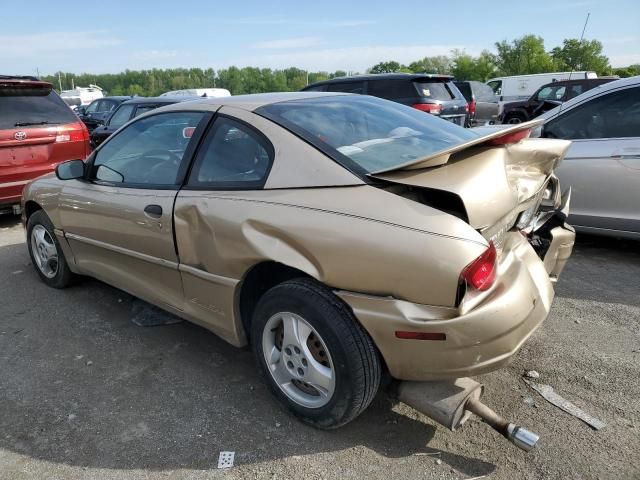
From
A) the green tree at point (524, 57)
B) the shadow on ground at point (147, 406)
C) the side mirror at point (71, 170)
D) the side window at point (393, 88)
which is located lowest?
the shadow on ground at point (147, 406)

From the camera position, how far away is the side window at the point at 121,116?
390 inches

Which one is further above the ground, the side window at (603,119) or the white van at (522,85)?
the white van at (522,85)

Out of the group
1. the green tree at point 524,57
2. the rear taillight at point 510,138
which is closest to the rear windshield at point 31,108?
the rear taillight at point 510,138

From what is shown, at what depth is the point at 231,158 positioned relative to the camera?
2.72 metres

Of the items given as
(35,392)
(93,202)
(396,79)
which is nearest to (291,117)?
(93,202)

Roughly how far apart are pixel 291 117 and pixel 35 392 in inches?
82.5

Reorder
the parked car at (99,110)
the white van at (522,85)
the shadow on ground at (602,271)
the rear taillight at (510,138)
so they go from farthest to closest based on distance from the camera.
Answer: the white van at (522,85)
the parked car at (99,110)
the shadow on ground at (602,271)
the rear taillight at (510,138)

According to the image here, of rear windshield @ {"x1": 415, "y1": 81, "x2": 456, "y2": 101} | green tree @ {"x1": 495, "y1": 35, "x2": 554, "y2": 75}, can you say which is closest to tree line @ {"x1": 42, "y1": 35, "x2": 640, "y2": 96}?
green tree @ {"x1": 495, "y1": 35, "x2": 554, "y2": 75}

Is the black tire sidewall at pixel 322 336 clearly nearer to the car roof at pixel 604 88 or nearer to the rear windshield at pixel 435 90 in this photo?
the car roof at pixel 604 88

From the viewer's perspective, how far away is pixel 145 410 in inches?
105

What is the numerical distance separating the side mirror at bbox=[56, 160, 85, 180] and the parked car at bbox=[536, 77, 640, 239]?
3.79 metres

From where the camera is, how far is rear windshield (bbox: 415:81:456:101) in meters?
9.66

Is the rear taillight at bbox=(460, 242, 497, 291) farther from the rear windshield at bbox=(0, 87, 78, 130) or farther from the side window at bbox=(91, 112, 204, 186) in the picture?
the rear windshield at bbox=(0, 87, 78, 130)

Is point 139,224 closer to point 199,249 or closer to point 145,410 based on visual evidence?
point 199,249
